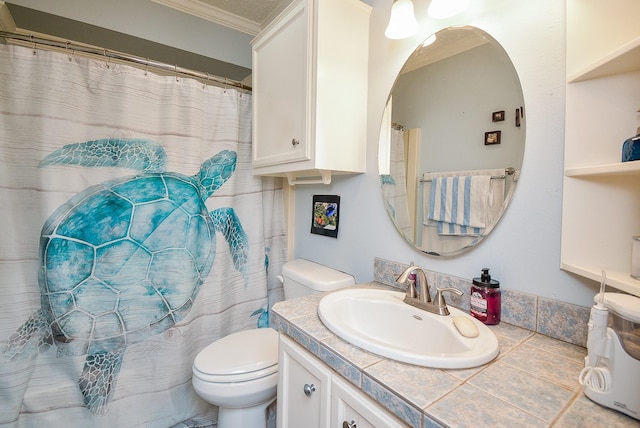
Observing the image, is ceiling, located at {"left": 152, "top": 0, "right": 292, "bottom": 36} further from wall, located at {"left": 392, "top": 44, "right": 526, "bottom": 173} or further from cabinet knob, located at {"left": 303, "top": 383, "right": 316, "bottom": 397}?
cabinet knob, located at {"left": 303, "top": 383, "right": 316, "bottom": 397}

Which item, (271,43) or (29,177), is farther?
(271,43)

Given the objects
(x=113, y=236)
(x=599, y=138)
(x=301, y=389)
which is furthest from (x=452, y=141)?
(x=113, y=236)

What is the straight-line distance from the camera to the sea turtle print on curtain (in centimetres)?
128

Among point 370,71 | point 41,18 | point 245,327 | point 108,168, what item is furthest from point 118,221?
point 370,71

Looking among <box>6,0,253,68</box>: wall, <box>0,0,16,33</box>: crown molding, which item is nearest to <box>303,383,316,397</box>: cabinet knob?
<box>6,0,253,68</box>: wall

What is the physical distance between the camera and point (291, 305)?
1.00 metres

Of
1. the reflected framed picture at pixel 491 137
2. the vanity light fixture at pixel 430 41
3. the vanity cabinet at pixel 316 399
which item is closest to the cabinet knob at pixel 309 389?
the vanity cabinet at pixel 316 399

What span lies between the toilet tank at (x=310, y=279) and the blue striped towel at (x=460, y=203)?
0.54 metres

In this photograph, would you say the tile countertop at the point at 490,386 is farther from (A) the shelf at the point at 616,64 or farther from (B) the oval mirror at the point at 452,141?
(A) the shelf at the point at 616,64

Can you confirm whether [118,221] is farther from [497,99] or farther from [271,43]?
[497,99]

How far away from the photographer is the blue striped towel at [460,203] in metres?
0.94

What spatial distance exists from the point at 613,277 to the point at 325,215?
1178 millimetres

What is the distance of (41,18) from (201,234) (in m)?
1.37

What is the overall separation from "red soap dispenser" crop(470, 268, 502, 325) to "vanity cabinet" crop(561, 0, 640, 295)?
0.63ft
